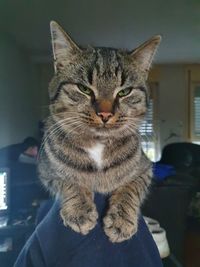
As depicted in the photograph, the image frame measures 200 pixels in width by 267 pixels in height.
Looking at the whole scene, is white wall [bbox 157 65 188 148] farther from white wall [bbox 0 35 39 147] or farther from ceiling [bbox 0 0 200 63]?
white wall [bbox 0 35 39 147]

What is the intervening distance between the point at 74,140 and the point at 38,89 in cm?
265

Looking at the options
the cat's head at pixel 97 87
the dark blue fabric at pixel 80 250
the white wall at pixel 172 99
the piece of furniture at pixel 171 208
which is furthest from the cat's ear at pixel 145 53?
the white wall at pixel 172 99

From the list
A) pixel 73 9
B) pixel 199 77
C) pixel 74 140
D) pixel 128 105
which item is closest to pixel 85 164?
pixel 74 140

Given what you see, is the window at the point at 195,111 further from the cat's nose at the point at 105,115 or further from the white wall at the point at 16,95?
the cat's nose at the point at 105,115

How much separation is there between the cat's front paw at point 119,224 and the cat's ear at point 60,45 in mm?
347

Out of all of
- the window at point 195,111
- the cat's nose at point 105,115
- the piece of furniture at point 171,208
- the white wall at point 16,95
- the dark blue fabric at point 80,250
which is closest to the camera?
the dark blue fabric at point 80,250

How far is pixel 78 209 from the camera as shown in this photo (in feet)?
2.32

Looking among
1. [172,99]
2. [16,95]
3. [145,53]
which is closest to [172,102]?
[172,99]

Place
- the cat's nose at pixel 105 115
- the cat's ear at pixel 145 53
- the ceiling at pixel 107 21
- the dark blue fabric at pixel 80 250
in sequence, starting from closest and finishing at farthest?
the dark blue fabric at pixel 80 250 < the cat's nose at pixel 105 115 < the cat's ear at pixel 145 53 < the ceiling at pixel 107 21

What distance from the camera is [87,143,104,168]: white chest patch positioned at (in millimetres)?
809

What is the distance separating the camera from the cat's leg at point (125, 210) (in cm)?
67

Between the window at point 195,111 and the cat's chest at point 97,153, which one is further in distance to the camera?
the window at point 195,111

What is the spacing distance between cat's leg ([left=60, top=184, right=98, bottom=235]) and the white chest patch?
0.23ft

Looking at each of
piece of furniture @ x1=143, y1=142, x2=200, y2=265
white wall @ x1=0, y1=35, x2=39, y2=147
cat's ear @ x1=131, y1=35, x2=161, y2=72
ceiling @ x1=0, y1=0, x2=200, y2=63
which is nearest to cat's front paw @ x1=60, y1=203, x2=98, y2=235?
cat's ear @ x1=131, y1=35, x2=161, y2=72
